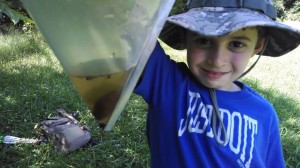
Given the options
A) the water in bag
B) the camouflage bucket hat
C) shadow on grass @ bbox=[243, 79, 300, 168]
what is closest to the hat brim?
the camouflage bucket hat

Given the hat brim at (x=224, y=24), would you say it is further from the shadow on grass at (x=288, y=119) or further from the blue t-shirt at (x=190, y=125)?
the shadow on grass at (x=288, y=119)

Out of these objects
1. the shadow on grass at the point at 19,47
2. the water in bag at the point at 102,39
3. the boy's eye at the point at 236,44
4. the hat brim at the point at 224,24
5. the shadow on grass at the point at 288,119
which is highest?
the shadow on grass at the point at 19,47

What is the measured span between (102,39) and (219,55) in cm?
65

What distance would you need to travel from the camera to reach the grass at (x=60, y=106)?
98.1 inches

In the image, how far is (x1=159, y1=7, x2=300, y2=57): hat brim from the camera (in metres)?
0.92

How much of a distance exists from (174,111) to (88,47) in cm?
69

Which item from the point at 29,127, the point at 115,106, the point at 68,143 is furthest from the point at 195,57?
the point at 29,127

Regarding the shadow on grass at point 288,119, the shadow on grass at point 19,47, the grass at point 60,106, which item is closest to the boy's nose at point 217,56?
the grass at point 60,106

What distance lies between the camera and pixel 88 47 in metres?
0.45

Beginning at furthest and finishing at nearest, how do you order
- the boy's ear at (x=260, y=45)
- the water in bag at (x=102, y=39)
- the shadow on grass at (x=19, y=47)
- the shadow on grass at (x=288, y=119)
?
1. the shadow on grass at (x=19, y=47)
2. the shadow on grass at (x=288, y=119)
3. the boy's ear at (x=260, y=45)
4. the water in bag at (x=102, y=39)

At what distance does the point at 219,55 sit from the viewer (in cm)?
106

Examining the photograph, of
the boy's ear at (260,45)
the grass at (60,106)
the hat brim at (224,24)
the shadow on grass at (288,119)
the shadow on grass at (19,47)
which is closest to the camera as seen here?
the hat brim at (224,24)

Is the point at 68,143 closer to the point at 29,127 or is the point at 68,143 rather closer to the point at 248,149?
the point at 29,127

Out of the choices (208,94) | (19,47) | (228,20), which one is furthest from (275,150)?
(19,47)
